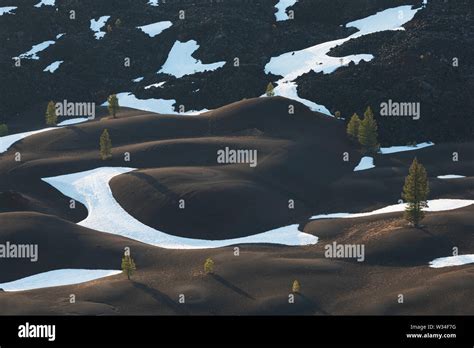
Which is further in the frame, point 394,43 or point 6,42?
point 6,42

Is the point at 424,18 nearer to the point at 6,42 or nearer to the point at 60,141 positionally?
the point at 60,141

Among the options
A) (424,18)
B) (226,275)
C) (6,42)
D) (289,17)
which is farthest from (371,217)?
(6,42)

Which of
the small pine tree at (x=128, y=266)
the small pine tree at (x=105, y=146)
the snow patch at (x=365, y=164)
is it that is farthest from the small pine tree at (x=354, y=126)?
the small pine tree at (x=128, y=266)

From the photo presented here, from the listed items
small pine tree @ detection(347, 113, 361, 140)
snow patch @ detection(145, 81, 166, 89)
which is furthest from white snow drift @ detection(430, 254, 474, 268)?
snow patch @ detection(145, 81, 166, 89)

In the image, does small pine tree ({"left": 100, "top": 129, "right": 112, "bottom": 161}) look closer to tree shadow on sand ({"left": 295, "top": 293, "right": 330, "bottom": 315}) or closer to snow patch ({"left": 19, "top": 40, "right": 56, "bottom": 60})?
tree shadow on sand ({"left": 295, "top": 293, "right": 330, "bottom": 315})

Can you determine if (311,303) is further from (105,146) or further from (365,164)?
(105,146)

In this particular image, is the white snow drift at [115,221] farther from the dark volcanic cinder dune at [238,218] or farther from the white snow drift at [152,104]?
the white snow drift at [152,104]
